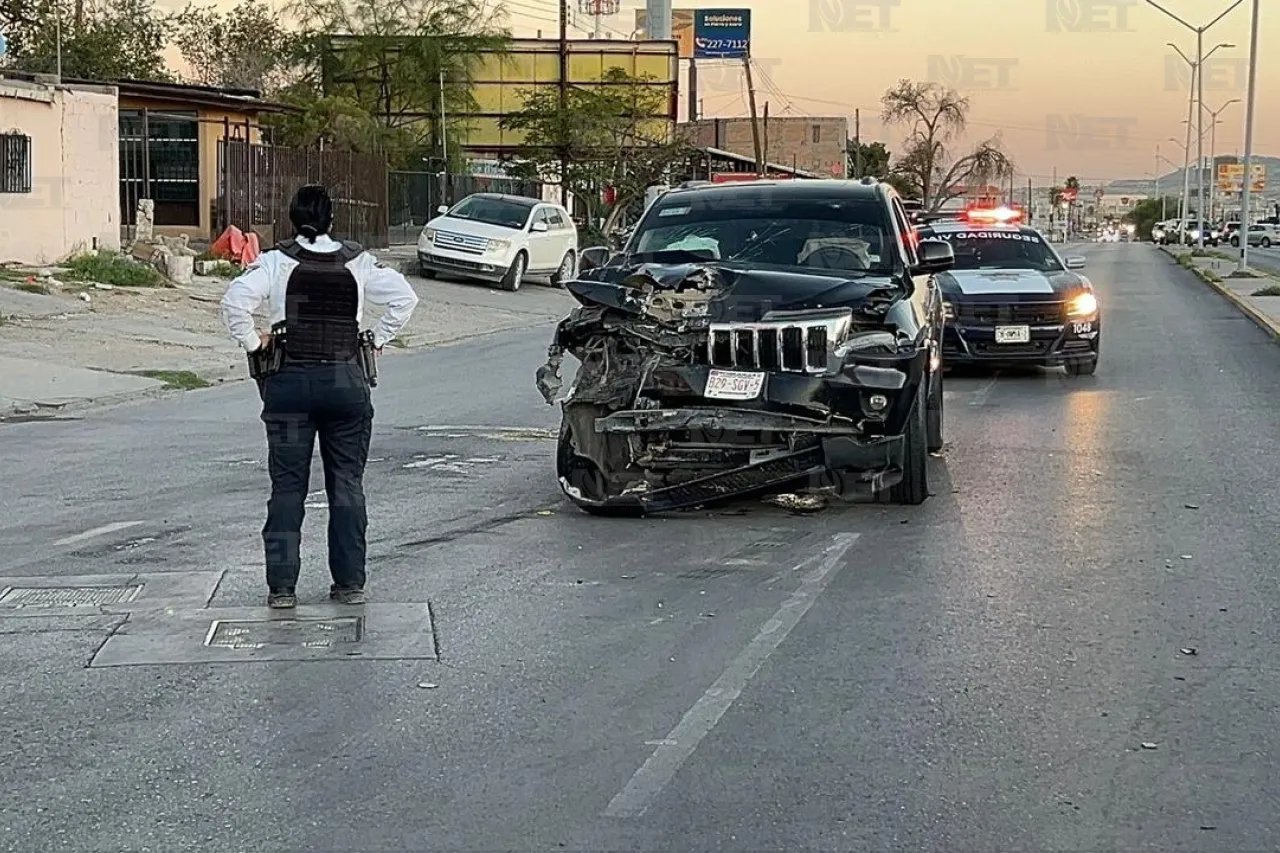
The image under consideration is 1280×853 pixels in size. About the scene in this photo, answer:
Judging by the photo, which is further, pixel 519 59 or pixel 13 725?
pixel 519 59

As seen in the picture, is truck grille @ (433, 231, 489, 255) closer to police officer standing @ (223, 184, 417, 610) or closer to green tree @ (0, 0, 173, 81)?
green tree @ (0, 0, 173, 81)

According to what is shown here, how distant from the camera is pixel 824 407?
8.27 metres

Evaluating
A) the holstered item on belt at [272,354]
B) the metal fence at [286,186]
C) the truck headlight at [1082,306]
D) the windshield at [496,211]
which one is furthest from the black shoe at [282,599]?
the windshield at [496,211]

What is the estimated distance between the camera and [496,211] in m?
30.7

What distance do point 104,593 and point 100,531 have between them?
1476 mm

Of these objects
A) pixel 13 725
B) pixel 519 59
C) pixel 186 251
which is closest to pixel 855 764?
pixel 13 725

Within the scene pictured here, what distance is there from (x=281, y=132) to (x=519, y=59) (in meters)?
22.6

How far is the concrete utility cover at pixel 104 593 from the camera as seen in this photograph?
A: 6719mm

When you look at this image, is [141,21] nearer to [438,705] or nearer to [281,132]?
[281,132]

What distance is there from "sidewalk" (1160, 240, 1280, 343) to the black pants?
1660 cm

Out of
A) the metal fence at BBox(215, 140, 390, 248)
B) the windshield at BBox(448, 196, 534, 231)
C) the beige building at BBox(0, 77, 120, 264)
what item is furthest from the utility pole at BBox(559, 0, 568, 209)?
the beige building at BBox(0, 77, 120, 264)

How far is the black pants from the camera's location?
6.49 m

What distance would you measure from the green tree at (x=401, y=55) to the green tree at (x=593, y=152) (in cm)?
458

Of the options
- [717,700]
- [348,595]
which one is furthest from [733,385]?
[717,700]
